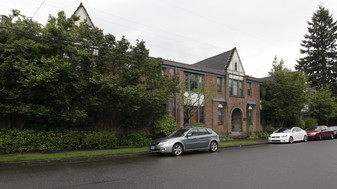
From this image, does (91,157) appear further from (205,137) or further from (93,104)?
(205,137)

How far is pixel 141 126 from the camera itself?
17844 mm

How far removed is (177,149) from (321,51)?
45837 mm

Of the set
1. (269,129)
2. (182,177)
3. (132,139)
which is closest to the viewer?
(182,177)

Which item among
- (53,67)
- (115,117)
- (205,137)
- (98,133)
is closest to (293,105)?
(205,137)

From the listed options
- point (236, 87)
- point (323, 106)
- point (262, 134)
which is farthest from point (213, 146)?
point (323, 106)

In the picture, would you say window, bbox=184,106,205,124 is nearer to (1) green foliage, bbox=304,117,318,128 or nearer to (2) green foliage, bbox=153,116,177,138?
(2) green foliage, bbox=153,116,177,138

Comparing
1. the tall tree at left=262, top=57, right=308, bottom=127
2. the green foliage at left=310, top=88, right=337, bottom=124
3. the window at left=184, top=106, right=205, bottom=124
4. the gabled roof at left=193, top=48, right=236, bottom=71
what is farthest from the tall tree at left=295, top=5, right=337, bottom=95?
the window at left=184, top=106, right=205, bottom=124

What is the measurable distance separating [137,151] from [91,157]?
2.62 metres

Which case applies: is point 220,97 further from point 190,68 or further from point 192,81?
point 192,81

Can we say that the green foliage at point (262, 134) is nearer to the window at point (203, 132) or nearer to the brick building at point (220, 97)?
the brick building at point (220, 97)

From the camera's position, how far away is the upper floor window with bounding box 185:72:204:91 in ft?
64.2

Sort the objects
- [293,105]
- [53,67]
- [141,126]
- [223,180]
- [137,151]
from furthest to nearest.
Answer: [293,105]
[141,126]
[137,151]
[53,67]
[223,180]

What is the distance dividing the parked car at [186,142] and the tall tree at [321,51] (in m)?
39.9

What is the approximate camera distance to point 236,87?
25.5m
